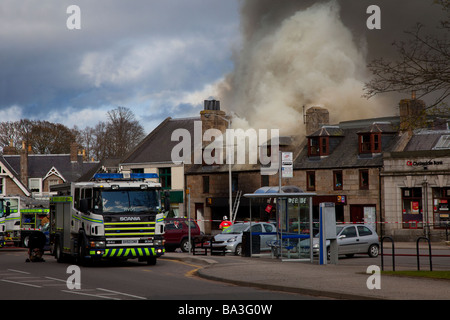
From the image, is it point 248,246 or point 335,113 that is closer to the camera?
point 248,246

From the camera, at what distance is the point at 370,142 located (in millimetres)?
49969

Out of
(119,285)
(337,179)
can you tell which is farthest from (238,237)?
(337,179)

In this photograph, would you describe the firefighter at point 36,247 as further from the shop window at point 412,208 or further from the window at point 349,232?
the shop window at point 412,208

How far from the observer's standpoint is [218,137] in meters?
62.7

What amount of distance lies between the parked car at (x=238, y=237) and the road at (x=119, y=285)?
6.70 m

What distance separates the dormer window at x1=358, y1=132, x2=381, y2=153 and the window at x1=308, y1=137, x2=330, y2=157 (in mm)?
3005

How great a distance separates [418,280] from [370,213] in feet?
100

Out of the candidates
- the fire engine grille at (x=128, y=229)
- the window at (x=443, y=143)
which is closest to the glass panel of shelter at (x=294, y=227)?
the fire engine grille at (x=128, y=229)

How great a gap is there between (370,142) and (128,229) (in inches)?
1151

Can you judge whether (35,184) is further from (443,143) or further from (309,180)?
(443,143)

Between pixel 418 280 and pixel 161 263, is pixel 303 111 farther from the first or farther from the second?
pixel 418 280

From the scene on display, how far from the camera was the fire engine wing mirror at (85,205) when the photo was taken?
24.0m
